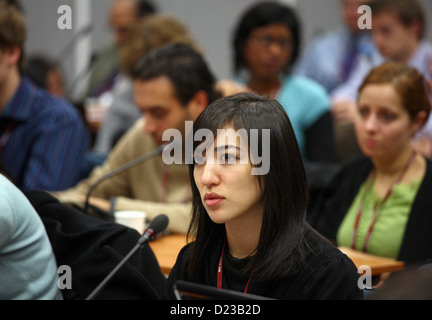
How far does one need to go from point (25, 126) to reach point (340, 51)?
226 cm

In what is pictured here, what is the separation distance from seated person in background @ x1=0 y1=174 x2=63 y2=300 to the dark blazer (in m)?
1.07

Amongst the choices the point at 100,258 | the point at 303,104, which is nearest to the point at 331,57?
the point at 303,104

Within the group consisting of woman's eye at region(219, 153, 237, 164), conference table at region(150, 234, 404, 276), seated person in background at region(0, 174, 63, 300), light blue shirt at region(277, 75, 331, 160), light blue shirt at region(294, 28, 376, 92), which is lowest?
conference table at region(150, 234, 404, 276)

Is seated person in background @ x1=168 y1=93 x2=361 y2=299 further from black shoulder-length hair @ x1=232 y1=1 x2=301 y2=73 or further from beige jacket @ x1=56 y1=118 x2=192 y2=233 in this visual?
black shoulder-length hair @ x1=232 y1=1 x2=301 y2=73

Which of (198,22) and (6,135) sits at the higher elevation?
(198,22)

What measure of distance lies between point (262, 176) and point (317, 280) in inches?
9.3

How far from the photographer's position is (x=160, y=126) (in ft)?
8.52

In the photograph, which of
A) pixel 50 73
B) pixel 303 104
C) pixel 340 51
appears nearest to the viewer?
pixel 303 104

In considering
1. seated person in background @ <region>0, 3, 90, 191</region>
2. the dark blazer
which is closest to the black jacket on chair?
the dark blazer

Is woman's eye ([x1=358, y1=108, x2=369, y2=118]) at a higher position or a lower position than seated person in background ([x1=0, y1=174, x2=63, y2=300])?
higher

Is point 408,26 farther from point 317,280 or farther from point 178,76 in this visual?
point 317,280

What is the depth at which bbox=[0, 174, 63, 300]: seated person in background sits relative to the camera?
1.55 metres

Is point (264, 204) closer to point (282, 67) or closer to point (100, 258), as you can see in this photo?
point (100, 258)

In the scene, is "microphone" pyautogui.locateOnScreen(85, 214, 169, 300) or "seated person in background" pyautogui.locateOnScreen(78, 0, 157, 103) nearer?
"microphone" pyautogui.locateOnScreen(85, 214, 169, 300)
